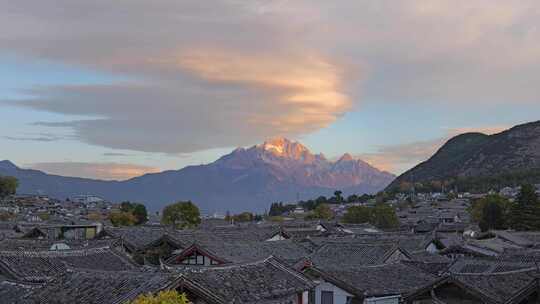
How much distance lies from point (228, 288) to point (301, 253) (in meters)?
26.8

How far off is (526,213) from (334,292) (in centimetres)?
6053

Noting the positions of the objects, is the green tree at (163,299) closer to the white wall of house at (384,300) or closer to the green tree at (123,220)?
the white wall of house at (384,300)

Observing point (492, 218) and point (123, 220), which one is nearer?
point (492, 218)

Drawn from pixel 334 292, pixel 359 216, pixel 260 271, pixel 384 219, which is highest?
pixel 359 216

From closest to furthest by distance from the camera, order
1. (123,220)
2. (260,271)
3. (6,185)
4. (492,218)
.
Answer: (260,271), (492,218), (123,220), (6,185)

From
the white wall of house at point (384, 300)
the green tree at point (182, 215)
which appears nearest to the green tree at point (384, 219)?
the green tree at point (182, 215)

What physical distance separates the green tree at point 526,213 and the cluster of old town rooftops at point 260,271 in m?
26.0

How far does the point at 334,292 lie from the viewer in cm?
3550

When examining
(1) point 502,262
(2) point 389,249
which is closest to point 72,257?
(2) point 389,249

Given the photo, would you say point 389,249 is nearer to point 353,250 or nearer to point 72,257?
point 353,250

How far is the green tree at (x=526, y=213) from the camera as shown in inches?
3435

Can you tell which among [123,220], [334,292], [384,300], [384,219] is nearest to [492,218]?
[384,219]

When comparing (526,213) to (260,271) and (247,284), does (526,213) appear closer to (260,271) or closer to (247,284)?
(260,271)

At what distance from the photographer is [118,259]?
1484 inches
